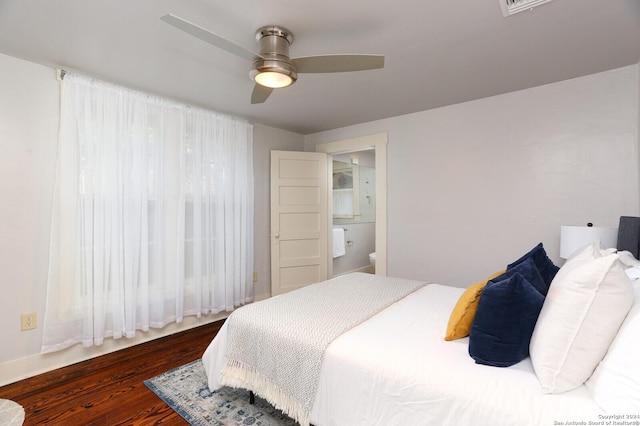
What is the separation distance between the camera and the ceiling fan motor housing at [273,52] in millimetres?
1784

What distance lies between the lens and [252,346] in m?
1.72

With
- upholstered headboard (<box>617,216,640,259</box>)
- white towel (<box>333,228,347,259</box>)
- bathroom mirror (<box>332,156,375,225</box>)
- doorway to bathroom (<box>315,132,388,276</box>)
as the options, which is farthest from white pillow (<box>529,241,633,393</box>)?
bathroom mirror (<box>332,156,375,225</box>)

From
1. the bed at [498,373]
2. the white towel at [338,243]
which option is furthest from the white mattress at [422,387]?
the white towel at [338,243]

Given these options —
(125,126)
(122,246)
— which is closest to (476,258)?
(122,246)

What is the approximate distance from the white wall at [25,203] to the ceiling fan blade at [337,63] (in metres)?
2.09

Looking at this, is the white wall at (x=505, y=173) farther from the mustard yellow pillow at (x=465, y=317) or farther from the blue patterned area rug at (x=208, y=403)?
the blue patterned area rug at (x=208, y=403)

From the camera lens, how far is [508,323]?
121 centimetres

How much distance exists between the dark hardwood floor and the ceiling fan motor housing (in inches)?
84.5

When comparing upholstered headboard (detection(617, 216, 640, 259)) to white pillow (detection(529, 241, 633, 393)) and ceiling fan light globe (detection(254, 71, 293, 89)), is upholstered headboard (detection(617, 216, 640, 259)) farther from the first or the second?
ceiling fan light globe (detection(254, 71, 293, 89))

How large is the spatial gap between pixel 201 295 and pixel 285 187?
168 cm

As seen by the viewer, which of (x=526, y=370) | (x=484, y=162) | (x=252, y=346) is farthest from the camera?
(x=484, y=162)

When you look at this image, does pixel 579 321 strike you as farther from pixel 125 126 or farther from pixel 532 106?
pixel 125 126

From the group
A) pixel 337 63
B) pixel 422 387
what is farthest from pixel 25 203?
pixel 422 387

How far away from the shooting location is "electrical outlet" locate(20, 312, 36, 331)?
228 cm
